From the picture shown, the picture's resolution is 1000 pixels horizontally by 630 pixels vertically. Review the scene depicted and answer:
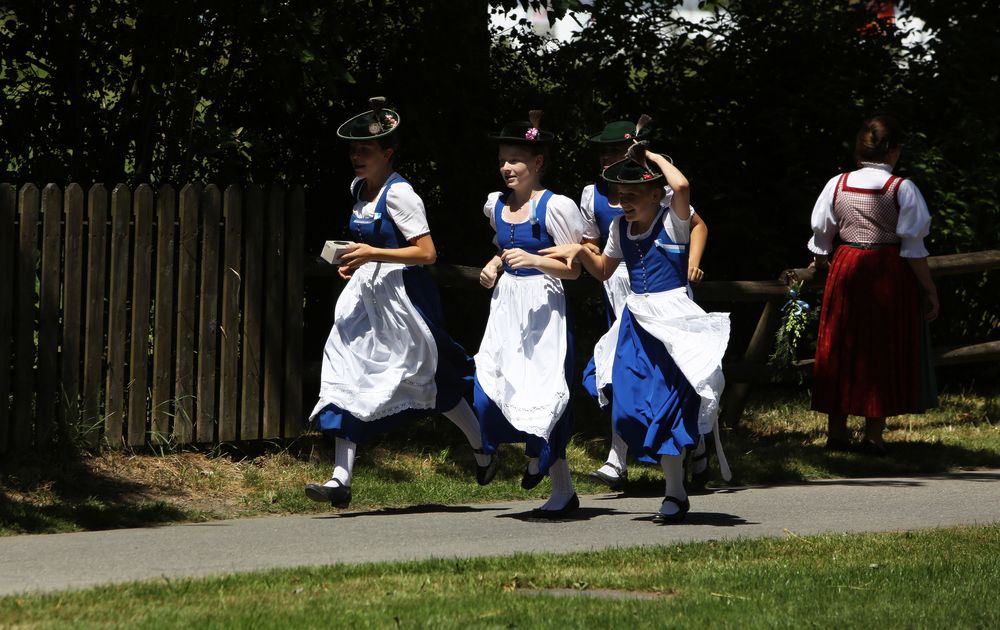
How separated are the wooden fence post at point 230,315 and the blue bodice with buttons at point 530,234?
1.84 meters

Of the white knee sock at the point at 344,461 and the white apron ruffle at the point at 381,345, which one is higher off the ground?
the white apron ruffle at the point at 381,345

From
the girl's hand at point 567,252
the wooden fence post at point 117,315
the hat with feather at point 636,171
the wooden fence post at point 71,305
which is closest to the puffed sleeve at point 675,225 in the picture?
the hat with feather at point 636,171

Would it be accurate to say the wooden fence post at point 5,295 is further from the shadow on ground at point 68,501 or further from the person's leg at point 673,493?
the person's leg at point 673,493

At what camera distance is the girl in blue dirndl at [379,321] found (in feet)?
25.3

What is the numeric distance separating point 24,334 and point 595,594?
373 cm

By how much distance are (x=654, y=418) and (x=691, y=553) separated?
35.7 inches

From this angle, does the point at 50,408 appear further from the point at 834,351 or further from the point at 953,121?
the point at 953,121

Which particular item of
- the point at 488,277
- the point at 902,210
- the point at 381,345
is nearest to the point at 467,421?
the point at 381,345

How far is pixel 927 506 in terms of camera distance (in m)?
8.16

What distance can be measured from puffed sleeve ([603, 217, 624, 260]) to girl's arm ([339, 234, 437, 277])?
0.87 metres

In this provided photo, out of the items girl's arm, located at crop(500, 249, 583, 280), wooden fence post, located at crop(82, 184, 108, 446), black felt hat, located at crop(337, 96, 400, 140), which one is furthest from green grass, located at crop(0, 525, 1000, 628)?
wooden fence post, located at crop(82, 184, 108, 446)

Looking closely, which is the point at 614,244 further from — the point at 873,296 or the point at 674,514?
the point at 873,296

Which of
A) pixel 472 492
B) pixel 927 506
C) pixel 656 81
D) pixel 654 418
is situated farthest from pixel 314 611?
pixel 656 81

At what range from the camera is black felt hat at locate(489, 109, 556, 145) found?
769cm
